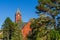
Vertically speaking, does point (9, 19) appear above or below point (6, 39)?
above

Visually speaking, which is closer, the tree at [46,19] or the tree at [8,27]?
the tree at [46,19]

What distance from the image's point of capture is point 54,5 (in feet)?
141

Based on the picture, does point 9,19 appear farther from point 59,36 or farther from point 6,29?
point 59,36

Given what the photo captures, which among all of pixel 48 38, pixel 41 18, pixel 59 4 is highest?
pixel 59 4

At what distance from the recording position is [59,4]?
4388 centimetres

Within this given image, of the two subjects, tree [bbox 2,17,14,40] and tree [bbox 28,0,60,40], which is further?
tree [bbox 2,17,14,40]

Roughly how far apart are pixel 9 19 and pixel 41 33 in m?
31.1

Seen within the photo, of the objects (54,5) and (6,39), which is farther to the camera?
(6,39)

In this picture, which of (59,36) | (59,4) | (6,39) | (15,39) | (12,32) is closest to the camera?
(59,36)

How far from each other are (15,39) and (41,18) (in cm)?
2064

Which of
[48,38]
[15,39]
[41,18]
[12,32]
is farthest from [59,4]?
[12,32]

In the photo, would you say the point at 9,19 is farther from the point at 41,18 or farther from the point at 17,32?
the point at 41,18

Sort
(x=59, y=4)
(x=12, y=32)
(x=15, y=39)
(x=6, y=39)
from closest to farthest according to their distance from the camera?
1. (x=59, y=4)
2. (x=15, y=39)
3. (x=12, y=32)
4. (x=6, y=39)

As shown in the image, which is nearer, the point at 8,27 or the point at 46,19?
the point at 46,19
